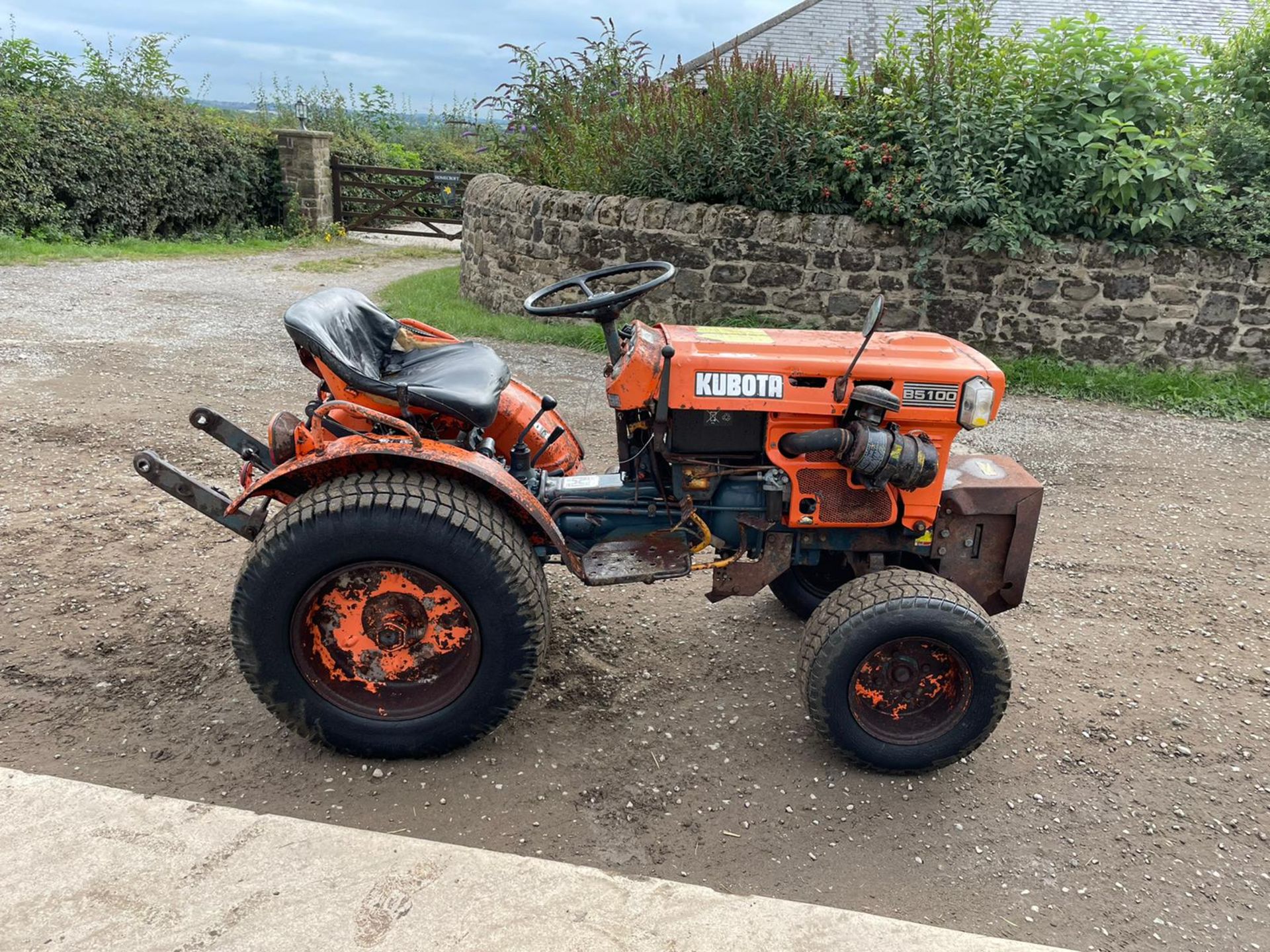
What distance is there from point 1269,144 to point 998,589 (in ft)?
20.0

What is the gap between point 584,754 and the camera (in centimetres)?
286

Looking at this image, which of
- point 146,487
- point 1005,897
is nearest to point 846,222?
point 146,487

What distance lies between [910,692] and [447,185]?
586 inches

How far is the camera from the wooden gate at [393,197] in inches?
620

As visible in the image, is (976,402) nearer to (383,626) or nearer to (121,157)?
(383,626)

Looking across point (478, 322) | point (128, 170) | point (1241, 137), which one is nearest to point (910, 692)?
point (478, 322)

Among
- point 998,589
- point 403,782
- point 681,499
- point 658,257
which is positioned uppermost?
point 658,257

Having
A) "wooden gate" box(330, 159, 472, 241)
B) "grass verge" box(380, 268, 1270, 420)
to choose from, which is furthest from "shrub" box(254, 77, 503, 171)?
"grass verge" box(380, 268, 1270, 420)

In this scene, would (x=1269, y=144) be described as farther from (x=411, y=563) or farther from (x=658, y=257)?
(x=411, y=563)

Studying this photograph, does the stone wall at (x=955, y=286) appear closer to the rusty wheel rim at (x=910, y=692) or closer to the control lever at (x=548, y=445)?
the control lever at (x=548, y=445)

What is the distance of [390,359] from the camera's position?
344 centimetres

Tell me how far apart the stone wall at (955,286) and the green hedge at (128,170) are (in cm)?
846

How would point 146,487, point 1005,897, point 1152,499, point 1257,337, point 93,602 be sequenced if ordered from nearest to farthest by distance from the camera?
point 1005,897
point 93,602
point 146,487
point 1152,499
point 1257,337

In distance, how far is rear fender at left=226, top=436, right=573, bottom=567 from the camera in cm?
265
